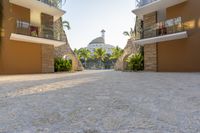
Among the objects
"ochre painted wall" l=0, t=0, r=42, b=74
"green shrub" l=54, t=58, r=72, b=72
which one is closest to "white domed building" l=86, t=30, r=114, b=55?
"green shrub" l=54, t=58, r=72, b=72

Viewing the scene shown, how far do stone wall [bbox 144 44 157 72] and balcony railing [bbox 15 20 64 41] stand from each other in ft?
25.6

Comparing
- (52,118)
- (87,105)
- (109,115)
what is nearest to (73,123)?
(52,118)

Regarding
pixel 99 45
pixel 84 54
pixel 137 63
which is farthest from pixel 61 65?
pixel 99 45

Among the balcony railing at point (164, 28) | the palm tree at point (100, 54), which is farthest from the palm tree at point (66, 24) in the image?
the palm tree at point (100, 54)

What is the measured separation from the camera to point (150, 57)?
15758 millimetres

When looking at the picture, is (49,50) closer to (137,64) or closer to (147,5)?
(137,64)

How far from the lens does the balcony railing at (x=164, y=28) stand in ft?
45.1

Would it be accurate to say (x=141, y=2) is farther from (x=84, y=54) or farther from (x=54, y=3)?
(x=84, y=54)

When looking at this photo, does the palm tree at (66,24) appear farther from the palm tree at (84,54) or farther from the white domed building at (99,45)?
the white domed building at (99,45)

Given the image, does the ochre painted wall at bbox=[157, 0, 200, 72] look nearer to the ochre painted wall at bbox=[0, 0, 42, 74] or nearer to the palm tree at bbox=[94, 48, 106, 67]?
the ochre painted wall at bbox=[0, 0, 42, 74]

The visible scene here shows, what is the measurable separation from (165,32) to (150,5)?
7.67 ft

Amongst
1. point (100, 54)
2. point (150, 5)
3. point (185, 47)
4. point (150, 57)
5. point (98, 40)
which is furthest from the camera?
point (98, 40)

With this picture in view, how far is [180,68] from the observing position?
1359 centimetres

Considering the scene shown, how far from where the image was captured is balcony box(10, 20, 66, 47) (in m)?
13.8
